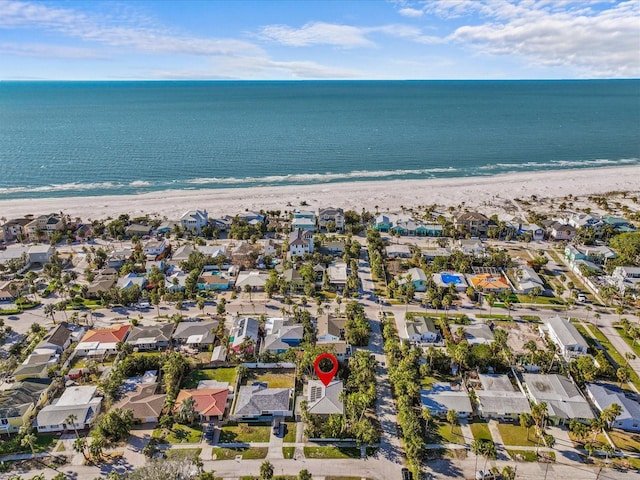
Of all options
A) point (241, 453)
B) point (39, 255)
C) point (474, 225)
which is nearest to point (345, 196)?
point (474, 225)

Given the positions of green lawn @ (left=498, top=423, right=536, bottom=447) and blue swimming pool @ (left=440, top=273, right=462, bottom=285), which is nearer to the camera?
green lawn @ (left=498, top=423, right=536, bottom=447)

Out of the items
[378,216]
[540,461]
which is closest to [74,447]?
[540,461]

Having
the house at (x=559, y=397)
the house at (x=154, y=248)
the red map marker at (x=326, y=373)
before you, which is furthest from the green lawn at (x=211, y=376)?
the house at (x=154, y=248)

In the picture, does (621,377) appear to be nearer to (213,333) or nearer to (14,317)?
(213,333)

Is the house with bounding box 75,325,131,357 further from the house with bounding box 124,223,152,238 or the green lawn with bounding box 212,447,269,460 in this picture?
the house with bounding box 124,223,152,238

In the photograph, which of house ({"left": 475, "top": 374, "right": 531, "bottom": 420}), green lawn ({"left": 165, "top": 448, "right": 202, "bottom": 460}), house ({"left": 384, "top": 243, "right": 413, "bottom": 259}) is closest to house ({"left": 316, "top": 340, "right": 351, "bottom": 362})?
house ({"left": 475, "top": 374, "right": 531, "bottom": 420})

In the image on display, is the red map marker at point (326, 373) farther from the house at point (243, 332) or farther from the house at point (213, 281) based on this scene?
the house at point (213, 281)
